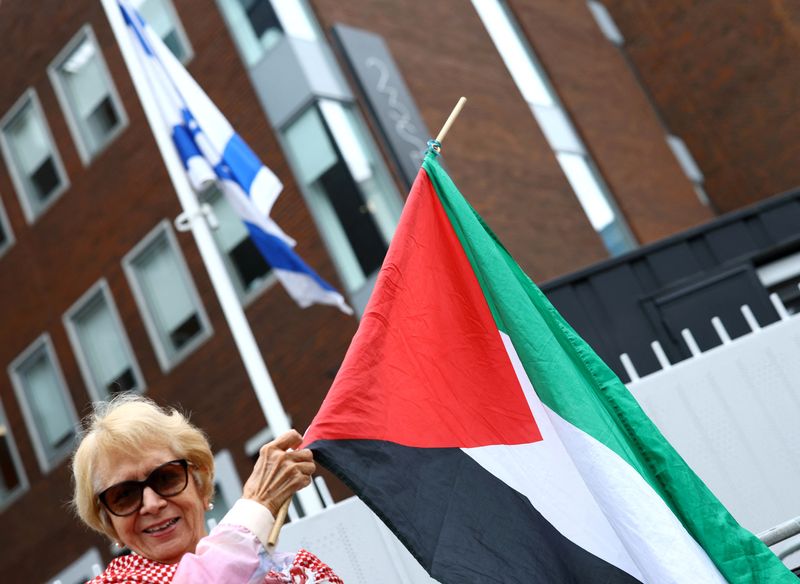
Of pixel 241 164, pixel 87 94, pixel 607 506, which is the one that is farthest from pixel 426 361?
pixel 87 94

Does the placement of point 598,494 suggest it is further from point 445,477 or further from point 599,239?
point 599,239

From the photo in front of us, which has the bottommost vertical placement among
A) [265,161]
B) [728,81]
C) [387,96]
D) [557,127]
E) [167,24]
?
[265,161]

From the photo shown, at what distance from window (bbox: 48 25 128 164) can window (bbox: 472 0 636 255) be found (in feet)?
22.0

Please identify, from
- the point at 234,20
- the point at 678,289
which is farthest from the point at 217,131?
the point at 234,20

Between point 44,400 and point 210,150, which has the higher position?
point 44,400

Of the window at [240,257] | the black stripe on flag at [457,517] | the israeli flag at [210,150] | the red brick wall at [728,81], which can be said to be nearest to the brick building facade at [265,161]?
the window at [240,257]

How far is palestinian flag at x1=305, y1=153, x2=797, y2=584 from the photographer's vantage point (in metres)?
3.36

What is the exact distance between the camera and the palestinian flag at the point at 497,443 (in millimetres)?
3355

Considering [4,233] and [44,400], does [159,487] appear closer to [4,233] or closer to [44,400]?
[44,400]

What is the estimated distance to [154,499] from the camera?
126 inches

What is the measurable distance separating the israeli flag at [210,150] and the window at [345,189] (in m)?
5.40

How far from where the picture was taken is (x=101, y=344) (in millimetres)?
18812

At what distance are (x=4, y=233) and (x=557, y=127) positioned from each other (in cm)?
1010

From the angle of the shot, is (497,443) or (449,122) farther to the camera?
(449,122)
